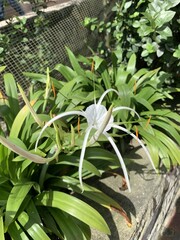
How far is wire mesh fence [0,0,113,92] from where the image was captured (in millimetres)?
2833

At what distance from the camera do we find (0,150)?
6.21ft

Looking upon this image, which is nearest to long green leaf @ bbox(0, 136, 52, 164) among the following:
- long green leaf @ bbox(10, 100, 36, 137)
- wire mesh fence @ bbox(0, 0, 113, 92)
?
long green leaf @ bbox(10, 100, 36, 137)

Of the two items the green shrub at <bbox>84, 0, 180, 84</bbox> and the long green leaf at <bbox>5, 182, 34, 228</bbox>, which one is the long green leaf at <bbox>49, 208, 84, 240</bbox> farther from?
the green shrub at <bbox>84, 0, 180, 84</bbox>

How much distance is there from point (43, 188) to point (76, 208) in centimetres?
34

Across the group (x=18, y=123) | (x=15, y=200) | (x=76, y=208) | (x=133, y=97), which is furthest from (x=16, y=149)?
(x=133, y=97)

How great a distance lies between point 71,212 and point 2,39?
164 centimetres

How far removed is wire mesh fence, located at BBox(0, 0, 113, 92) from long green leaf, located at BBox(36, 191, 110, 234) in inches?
44.6

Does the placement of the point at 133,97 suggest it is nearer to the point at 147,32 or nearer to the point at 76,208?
the point at 147,32

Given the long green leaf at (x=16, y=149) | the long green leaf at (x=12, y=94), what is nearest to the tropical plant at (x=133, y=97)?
the long green leaf at (x=12, y=94)

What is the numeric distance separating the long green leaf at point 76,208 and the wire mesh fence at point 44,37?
113 centimetres

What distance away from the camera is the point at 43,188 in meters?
2.06

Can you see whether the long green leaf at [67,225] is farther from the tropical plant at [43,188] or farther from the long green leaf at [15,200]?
the long green leaf at [15,200]

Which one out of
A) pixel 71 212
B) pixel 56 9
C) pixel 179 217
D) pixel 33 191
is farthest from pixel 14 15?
pixel 179 217

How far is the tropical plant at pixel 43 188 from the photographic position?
Answer: 175 cm
